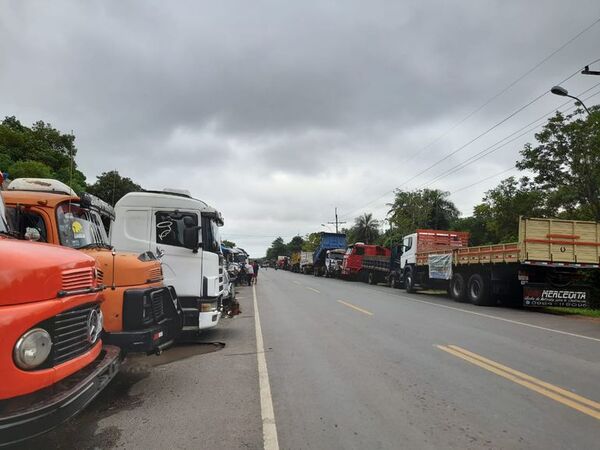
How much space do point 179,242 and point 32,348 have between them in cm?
579

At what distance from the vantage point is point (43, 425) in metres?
2.98

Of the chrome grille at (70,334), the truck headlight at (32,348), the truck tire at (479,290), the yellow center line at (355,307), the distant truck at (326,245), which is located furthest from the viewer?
the distant truck at (326,245)

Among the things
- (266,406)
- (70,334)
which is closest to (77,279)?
(70,334)

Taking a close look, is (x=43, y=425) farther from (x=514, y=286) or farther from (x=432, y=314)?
(x=514, y=286)

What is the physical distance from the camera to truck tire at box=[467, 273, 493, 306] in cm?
1725

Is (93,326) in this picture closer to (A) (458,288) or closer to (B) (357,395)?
(B) (357,395)

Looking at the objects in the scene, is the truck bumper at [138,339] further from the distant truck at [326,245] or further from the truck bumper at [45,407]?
the distant truck at [326,245]

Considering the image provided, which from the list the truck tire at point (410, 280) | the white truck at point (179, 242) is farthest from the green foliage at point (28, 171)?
the white truck at point (179, 242)

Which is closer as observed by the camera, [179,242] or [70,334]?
[70,334]

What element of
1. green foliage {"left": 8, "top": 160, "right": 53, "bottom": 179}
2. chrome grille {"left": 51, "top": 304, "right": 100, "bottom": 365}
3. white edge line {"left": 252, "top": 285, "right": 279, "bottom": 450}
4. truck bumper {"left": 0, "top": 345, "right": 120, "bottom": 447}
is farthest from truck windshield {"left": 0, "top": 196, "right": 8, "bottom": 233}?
green foliage {"left": 8, "top": 160, "right": 53, "bottom": 179}

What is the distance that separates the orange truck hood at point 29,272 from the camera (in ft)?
9.87

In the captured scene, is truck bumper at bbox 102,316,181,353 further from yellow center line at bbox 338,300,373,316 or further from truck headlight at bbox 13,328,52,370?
yellow center line at bbox 338,300,373,316

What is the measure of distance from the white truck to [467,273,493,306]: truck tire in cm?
1164

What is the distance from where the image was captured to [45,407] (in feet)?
9.91
